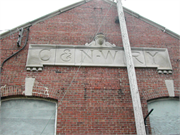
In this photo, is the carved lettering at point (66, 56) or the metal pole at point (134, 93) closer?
the metal pole at point (134, 93)

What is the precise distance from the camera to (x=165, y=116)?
19.8 feet

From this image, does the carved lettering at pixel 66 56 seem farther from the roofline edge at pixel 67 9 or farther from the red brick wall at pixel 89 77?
the roofline edge at pixel 67 9

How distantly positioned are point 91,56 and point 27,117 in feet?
9.63

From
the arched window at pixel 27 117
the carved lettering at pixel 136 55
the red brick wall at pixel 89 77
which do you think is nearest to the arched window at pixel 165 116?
the red brick wall at pixel 89 77

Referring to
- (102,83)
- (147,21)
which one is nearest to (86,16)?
(147,21)

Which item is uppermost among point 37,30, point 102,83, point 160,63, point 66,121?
point 37,30

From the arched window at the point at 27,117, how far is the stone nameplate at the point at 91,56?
1.21 m

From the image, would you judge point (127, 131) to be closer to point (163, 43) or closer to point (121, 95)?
point (121, 95)

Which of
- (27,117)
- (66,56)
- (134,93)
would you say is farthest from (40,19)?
(134,93)

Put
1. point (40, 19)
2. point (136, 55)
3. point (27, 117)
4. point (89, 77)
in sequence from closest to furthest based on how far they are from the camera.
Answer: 1. point (27, 117)
2. point (89, 77)
3. point (136, 55)
4. point (40, 19)

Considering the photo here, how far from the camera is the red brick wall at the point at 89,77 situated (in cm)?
554

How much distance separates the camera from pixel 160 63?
22.2 ft

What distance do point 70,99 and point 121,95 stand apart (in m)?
1.66

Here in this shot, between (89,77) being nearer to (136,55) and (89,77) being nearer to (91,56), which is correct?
(91,56)
